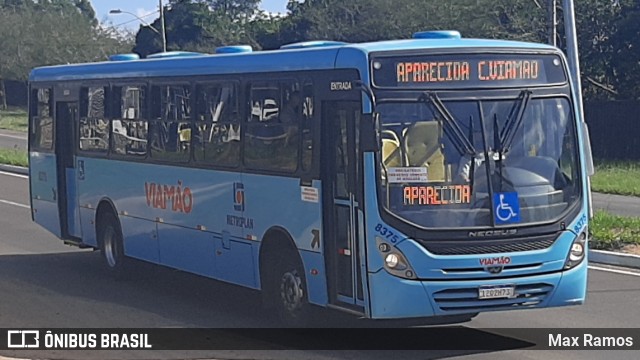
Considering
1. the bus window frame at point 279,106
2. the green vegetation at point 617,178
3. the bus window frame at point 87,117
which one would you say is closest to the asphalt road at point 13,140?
the green vegetation at point 617,178

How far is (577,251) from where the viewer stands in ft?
35.6

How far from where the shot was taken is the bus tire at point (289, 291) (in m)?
11.7

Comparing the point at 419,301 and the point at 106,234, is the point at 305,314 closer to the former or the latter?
the point at 419,301

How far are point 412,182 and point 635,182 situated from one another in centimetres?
2315

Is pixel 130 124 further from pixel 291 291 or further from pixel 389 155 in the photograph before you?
pixel 389 155

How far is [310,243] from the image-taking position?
11.4 metres

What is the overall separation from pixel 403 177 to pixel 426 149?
1.03ft

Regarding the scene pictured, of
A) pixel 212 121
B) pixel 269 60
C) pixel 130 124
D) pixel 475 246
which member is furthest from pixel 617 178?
pixel 475 246

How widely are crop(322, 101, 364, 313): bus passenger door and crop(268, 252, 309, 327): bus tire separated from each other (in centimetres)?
65

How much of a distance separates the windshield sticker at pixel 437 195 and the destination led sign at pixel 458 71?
90 cm

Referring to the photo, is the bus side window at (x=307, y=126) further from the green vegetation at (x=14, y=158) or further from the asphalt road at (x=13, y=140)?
the asphalt road at (x=13, y=140)

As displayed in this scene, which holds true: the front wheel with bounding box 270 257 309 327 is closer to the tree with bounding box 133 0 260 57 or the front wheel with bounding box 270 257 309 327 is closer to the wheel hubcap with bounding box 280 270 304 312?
the wheel hubcap with bounding box 280 270 304 312

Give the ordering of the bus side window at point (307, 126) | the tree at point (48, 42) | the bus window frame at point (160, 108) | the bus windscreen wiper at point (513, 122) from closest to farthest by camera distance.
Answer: the bus windscreen wiper at point (513, 122) → the bus side window at point (307, 126) → the bus window frame at point (160, 108) → the tree at point (48, 42)

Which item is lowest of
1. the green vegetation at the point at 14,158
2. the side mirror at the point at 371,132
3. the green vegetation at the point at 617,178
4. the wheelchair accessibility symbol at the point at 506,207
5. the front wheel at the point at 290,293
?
the green vegetation at the point at 617,178
